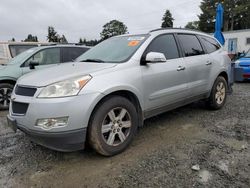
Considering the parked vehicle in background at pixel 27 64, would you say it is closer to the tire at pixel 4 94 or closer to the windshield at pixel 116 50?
the tire at pixel 4 94

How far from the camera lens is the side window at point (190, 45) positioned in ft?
13.8

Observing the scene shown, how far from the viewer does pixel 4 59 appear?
318 inches

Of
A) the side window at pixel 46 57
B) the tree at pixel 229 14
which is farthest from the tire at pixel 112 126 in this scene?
the tree at pixel 229 14

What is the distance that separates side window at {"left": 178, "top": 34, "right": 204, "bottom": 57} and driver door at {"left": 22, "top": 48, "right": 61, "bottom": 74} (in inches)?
140

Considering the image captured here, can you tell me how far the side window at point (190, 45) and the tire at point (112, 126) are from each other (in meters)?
1.76

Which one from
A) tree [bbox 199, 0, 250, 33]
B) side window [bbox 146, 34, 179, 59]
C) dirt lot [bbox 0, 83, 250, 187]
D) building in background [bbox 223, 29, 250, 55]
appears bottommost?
dirt lot [bbox 0, 83, 250, 187]

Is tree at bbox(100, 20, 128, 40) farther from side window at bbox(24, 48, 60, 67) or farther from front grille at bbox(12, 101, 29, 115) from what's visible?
front grille at bbox(12, 101, 29, 115)

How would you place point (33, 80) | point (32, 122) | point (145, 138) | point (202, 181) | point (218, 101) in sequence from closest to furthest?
1. point (202, 181)
2. point (32, 122)
3. point (33, 80)
4. point (145, 138)
5. point (218, 101)

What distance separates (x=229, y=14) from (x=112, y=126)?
53291mm

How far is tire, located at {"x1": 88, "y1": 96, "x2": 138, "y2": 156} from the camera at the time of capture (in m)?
2.79

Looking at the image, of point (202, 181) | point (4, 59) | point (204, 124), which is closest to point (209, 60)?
point (204, 124)

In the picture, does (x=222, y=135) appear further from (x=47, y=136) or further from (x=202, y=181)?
(x=47, y=136)

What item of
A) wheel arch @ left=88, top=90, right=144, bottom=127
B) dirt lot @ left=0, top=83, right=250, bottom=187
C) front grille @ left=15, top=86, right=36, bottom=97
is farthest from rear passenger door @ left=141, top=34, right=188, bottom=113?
front grille @ left=15, top=86, right=36, bottom=97

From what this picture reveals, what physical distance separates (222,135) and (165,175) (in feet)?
5.18
